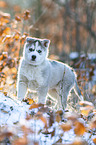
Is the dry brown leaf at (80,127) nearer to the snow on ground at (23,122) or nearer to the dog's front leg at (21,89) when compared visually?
→ the snow on ground at (23,122)

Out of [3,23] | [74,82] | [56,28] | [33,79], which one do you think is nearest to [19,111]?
[33,79]

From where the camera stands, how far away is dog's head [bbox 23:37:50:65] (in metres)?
4.43

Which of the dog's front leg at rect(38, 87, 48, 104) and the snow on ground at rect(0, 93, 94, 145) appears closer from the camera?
the snow on ground at rect(0, 93, 94, 145)

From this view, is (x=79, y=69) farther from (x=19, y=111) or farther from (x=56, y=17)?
(x=56, y=17)

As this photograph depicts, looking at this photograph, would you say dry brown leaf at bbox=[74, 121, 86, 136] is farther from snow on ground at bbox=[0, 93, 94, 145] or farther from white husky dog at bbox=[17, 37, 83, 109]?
white husky dog at bbox=[17, 37, 83, 109]

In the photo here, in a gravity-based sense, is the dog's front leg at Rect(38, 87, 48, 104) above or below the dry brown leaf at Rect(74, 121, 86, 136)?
below

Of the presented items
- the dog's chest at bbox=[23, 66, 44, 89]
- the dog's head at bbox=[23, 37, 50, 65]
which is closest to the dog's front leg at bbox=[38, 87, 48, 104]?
the dog's chest at bbox=[23, 66, 44, 89]

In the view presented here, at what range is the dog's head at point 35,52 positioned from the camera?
4.43 m

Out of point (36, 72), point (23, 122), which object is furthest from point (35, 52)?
point (23, 122)

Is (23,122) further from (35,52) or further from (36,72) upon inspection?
(35,52)

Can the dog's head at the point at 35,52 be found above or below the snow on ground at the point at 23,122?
→ above

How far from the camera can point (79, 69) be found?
24.8 ft

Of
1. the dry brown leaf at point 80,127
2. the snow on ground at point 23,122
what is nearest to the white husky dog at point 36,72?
the snow on ground at point 23,122

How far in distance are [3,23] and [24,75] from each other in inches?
100
